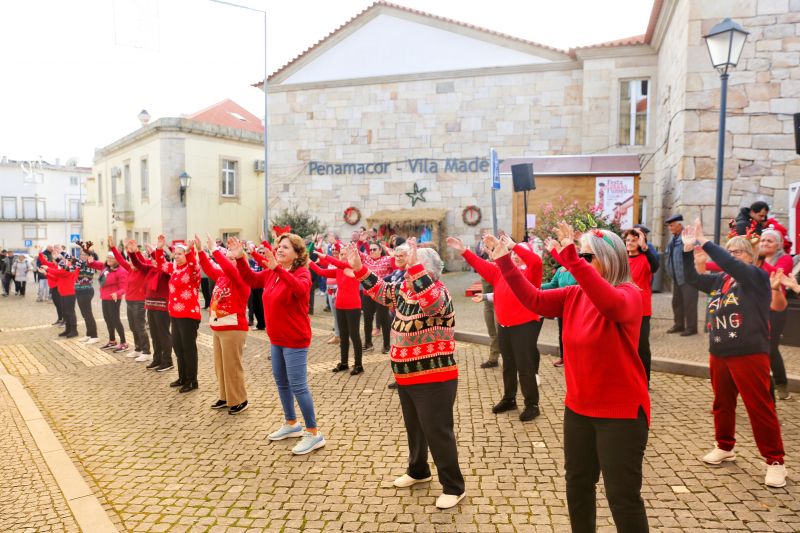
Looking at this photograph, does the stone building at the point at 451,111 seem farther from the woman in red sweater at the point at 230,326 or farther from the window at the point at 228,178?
the woman in red sweater at the point at 230,326

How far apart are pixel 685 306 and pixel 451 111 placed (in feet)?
41.5

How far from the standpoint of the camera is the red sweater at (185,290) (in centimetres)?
703

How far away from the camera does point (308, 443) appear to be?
199 inches

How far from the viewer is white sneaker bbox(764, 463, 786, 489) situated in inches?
161

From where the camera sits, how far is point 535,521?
12.3 ft

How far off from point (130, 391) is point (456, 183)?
48.2ft

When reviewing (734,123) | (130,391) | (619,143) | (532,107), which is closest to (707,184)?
(734,123)

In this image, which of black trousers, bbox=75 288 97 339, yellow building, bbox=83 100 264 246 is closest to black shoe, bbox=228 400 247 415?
black trousers, bbox=75 288 97 339

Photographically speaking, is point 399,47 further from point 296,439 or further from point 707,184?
point 296,439

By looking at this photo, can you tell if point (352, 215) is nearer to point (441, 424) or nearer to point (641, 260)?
point (641, 260)

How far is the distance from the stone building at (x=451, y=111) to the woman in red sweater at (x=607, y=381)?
37.5 ft

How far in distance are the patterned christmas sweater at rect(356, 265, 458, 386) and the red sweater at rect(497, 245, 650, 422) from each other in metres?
1.10

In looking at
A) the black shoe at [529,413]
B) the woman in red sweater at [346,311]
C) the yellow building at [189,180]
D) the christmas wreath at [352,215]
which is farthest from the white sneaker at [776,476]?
the yellow building at [189,180]

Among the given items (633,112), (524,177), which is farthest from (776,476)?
(633,112)
